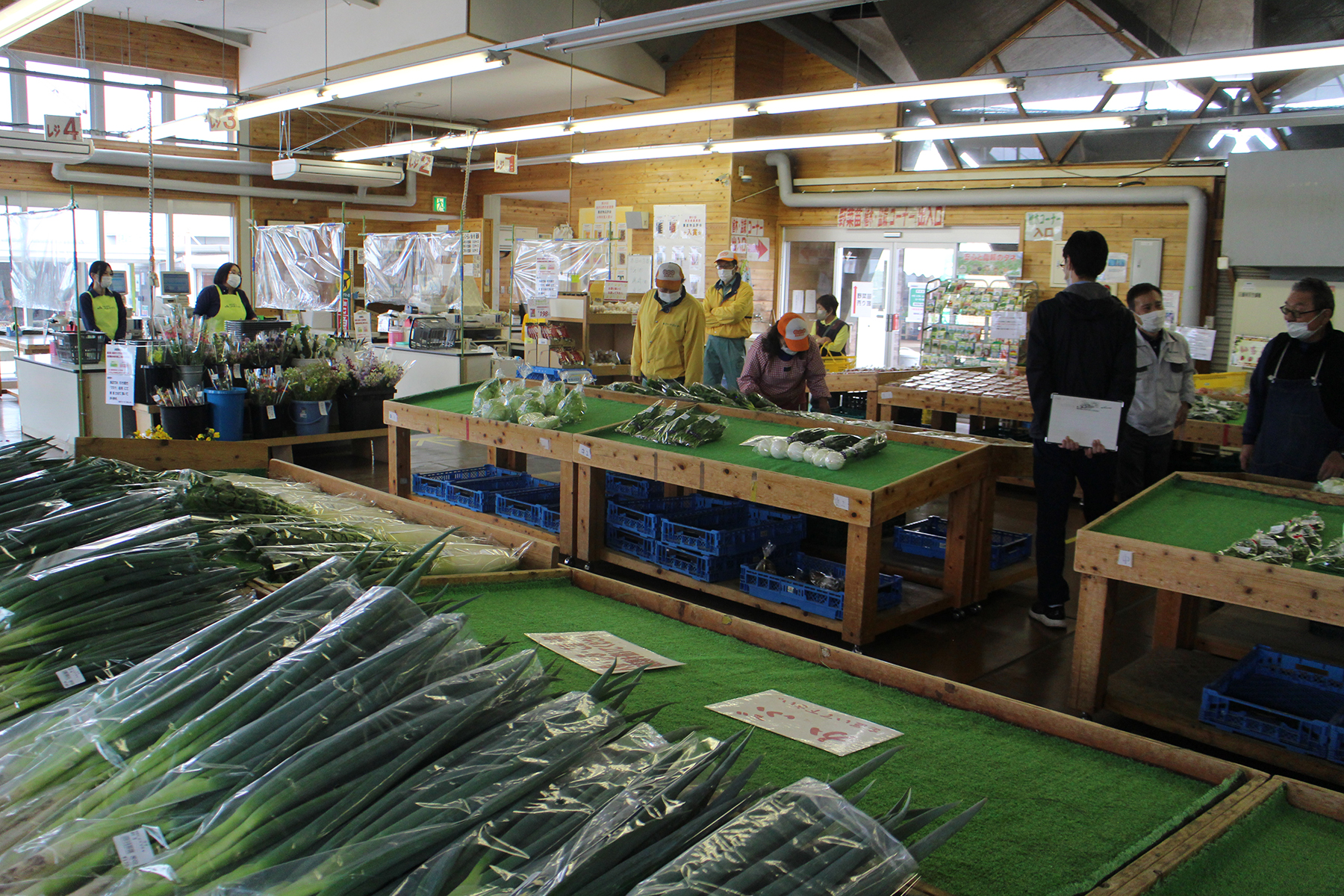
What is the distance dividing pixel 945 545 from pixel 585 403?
2304 millimetres

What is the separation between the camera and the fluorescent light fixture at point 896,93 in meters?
6.23

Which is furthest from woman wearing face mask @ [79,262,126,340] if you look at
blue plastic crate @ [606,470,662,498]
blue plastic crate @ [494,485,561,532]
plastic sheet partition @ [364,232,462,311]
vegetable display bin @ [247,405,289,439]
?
blue plastic crate @ [606,470,662,498]

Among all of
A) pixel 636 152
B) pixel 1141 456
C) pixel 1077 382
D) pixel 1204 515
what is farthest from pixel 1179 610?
pixel 636 152

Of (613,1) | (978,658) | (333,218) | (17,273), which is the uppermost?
(613,1)

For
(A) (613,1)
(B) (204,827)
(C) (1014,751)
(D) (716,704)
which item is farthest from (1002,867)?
(A) (613,1)

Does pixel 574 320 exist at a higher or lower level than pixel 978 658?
higher

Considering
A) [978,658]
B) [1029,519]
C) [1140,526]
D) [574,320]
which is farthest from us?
[574,320]

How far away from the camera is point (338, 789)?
1.14 m

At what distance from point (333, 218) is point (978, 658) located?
14.7 meters

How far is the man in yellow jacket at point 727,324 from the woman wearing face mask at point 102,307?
5899 mm

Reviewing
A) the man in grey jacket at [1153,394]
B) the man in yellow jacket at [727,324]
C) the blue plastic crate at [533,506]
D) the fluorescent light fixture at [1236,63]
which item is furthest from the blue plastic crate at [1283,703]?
the man in yellow jacket at [727,324]

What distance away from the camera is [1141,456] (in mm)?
5984

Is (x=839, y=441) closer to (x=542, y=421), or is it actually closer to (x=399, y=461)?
(x=542, y=421)

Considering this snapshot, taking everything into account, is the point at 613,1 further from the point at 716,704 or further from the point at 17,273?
the point at 716,704
